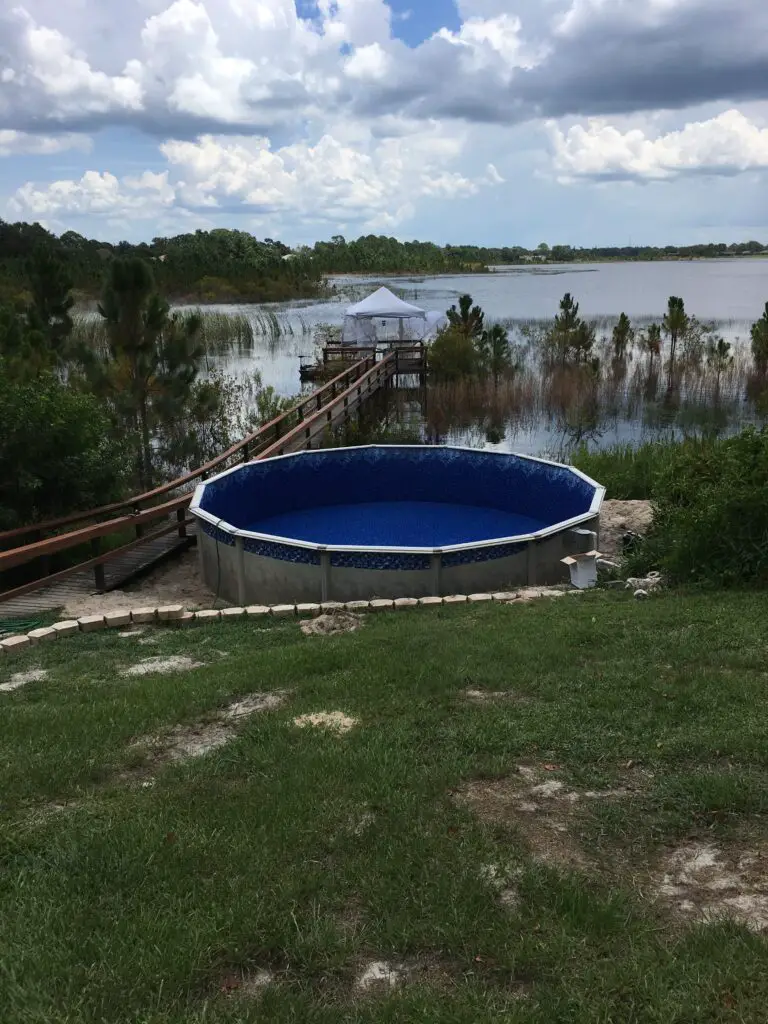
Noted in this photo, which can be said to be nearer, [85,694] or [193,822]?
[193,822]

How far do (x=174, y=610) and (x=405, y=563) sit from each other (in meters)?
2.67

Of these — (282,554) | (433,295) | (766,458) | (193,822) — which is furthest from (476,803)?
(433,295)

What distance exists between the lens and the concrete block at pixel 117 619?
7.71 m

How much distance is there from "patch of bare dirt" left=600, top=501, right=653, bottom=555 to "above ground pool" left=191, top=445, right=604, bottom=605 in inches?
21.0

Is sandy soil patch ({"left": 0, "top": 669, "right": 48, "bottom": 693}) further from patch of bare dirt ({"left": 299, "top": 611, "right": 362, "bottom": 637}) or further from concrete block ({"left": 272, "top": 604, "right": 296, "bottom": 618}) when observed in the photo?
concrete block ({"left": 272, "top": 604, "right": 296, "bottom": 618})

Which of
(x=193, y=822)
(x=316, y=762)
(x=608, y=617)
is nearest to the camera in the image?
(x=193, y=822)

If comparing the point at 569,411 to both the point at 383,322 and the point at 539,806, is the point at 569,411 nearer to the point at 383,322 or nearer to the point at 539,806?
the point at 383,322

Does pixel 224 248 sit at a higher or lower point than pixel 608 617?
higher

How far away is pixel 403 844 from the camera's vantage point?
3.27 m

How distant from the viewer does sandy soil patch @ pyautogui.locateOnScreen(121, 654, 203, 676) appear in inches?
240

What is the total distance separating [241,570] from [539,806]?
6742mm

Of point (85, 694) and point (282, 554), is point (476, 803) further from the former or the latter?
point (282, 554)

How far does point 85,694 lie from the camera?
5488 mm

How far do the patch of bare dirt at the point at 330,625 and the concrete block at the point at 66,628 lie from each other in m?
2.12
